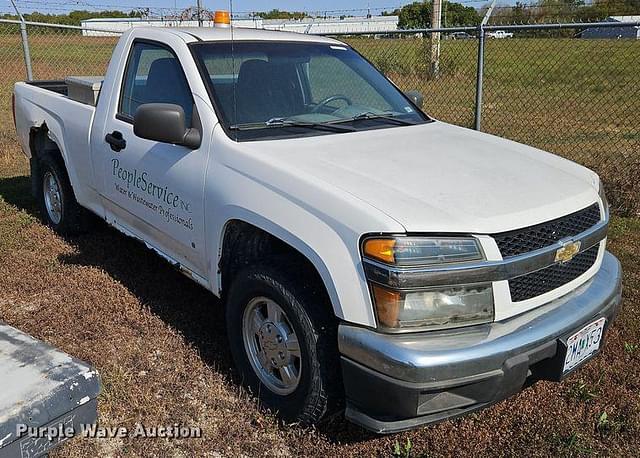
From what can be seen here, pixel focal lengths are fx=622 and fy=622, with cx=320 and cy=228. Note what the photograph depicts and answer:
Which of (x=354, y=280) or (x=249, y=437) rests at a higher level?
(x=354, y=280)

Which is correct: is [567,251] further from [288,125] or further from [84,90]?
[84,90]

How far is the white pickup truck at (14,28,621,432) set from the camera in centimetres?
238

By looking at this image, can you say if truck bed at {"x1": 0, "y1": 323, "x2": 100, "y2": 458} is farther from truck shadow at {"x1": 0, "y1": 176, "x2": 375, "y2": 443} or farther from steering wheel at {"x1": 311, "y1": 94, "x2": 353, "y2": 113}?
steering wheel at {"x1": 311, "y1": 94, "x2": 353, "y2": 113}

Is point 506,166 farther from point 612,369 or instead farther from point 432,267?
point 612,369

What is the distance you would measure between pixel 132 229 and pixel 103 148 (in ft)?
1.97

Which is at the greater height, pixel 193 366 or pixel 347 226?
pixel 347 226

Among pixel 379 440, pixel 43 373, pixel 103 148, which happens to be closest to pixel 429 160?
pixel 379 440

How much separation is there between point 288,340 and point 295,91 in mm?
1615

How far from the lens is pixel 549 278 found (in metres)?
2.67

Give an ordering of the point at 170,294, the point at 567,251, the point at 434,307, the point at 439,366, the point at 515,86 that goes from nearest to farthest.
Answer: the point at 439,366
the point at 434,307
the point at 567,251
the point at 170,294
the point at 515,86

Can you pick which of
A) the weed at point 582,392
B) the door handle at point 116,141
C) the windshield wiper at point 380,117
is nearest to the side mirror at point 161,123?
the door handle at point 116,141

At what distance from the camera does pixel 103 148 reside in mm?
4246

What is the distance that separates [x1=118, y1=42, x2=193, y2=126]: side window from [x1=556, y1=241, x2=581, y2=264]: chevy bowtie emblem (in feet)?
6.77

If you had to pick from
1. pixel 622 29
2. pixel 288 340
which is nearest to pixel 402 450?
pixel 288 340
